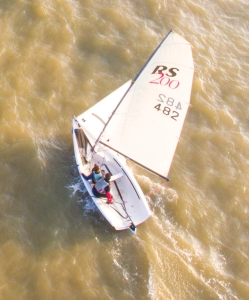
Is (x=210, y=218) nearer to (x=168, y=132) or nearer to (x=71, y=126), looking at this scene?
(x=168, y=132)

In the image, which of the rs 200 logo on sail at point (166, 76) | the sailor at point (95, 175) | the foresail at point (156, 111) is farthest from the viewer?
the sailor at point (95, 175)

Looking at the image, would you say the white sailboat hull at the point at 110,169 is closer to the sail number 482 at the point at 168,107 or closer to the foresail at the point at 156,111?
the foresail at the point at 156,111

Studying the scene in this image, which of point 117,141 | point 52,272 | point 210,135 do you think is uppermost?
point 117,141

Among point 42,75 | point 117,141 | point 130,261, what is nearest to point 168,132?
point 117,141

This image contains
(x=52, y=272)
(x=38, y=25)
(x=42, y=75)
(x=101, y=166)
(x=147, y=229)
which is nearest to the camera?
(x=52, y=272)

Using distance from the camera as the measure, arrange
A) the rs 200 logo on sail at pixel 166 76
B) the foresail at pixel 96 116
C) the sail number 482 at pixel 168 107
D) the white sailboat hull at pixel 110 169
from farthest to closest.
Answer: the foresail at pixel 96 116, the white sailboat hull at pixel 110 169, the rs 200 logo on sail at pixel 166 76, the sail number 482 at pixel 168 107

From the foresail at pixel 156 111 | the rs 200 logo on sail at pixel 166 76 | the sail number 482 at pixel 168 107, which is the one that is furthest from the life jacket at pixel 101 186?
the rs 200 logo on sail at pixel 166 76

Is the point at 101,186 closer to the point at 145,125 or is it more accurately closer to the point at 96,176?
the point at 96,176

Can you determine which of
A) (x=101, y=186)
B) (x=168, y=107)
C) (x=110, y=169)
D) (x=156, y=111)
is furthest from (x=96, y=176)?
(x=168, y=107)
